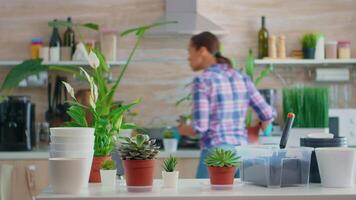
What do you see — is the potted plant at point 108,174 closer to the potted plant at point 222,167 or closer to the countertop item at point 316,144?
the potted plant at point 222,167

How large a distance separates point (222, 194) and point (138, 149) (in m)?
0.31

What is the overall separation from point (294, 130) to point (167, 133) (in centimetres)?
94

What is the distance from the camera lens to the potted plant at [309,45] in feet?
18.2

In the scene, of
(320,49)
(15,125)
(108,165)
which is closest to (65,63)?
(15,125)

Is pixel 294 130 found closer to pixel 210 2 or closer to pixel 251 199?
pixel 210 2

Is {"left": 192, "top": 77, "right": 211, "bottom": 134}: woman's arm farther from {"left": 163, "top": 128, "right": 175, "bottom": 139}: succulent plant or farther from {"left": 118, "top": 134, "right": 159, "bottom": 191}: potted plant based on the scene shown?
{"left": 118, "top": 134, "right": 159, "bottom": 191}: potted plant

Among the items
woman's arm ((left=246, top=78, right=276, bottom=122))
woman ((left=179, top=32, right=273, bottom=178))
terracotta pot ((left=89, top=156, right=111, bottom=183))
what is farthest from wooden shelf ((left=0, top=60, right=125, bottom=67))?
terracotta pot ((left=89, top=156, right=111, bottom=183))

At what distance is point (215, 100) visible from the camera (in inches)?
163

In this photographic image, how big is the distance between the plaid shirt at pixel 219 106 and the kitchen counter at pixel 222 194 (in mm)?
1982

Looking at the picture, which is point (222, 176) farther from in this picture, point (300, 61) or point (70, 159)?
point (300, 61)

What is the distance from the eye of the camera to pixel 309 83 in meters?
5.75

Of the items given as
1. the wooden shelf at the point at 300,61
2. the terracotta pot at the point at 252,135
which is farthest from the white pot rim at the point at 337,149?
the wooden shelf at the point at 300,61

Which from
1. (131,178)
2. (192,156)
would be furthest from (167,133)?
(131,178)

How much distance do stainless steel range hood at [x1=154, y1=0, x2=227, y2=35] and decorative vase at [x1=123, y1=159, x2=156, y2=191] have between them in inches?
133
